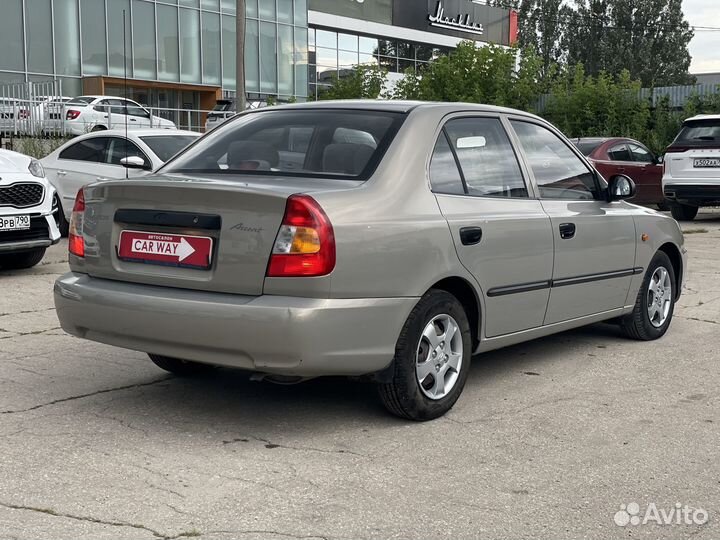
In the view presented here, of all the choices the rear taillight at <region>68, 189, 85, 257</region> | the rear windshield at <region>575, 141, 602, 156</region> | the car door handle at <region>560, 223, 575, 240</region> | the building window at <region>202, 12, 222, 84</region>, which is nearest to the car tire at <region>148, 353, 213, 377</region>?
the rear taillight at <region>68, 189, 85, 257</region>

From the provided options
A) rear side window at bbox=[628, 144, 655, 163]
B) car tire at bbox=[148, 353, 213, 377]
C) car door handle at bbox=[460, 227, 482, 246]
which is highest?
rear side window at bbox=[628, 144, 655, 163]

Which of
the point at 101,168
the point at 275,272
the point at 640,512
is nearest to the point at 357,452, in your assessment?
the point at 275,272

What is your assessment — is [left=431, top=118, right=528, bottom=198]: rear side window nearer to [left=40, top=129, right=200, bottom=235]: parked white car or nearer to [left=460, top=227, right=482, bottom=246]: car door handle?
[left=460, top=227, right=482, bottom=246]: car door handle

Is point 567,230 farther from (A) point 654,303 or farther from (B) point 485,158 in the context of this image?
(A) point 654,303

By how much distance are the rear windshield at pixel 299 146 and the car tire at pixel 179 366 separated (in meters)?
1.06

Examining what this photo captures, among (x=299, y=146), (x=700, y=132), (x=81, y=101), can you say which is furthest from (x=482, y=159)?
(x=81, y=101)

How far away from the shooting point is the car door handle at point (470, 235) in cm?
491

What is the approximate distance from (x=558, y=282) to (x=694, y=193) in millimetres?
12133

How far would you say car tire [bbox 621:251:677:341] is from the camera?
22.0ft

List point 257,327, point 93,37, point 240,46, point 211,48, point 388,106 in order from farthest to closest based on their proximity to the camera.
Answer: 1. point 211,48
2. point 93,37
3. point 240,46
4. point 388,106
5. point 257,327

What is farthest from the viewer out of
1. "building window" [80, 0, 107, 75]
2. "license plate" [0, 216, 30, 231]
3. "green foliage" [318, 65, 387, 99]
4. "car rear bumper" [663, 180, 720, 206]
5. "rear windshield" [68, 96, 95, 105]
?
"building window" [80, 0, 107, 75]

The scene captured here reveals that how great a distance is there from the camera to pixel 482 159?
5.35m

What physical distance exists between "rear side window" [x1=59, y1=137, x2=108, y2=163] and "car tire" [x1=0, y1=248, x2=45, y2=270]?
2.98 m

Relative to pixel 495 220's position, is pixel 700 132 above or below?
above
